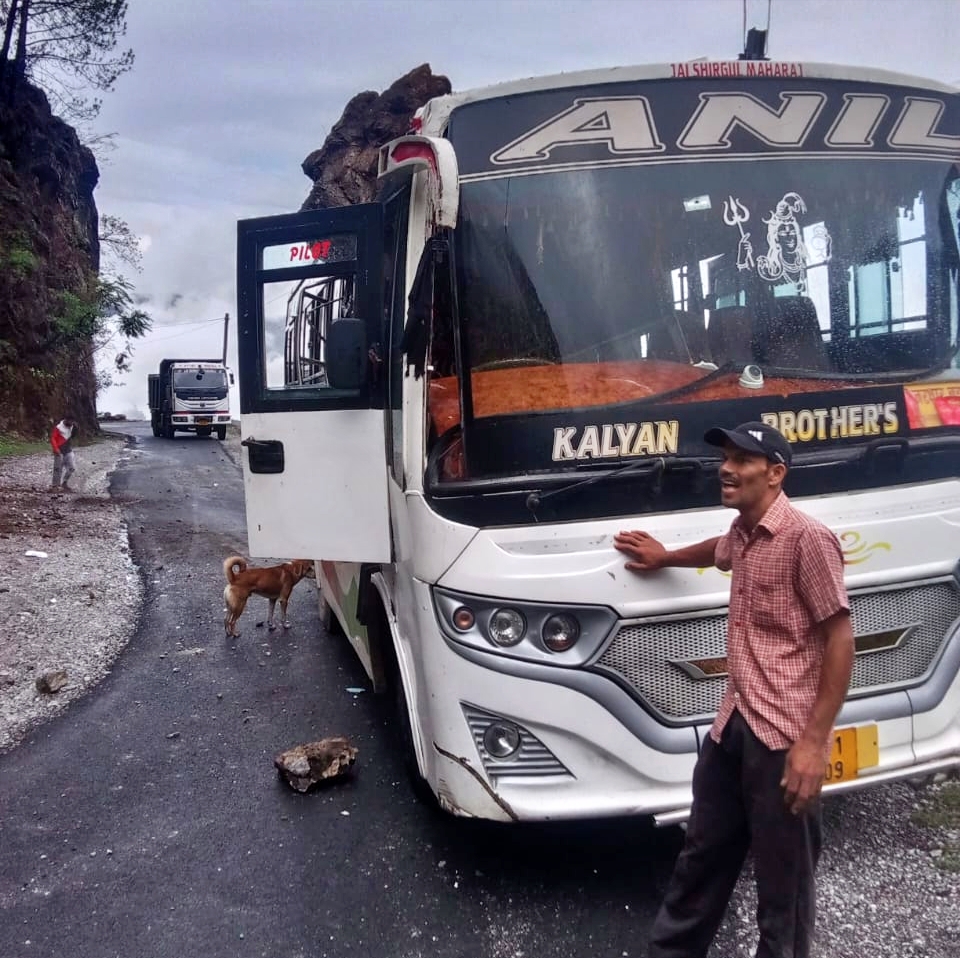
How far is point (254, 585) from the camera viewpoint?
746cm

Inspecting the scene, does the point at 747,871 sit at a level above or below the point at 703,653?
below

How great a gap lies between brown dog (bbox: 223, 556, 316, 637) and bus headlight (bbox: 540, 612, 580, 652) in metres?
4.76

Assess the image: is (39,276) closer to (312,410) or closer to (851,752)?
(312,410)

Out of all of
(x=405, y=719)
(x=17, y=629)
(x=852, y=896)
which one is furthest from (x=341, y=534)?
(x=17, y=629)

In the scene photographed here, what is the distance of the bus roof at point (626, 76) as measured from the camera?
3.38m

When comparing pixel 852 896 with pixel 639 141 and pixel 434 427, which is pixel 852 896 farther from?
pixel 639 141

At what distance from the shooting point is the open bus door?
381 centimetres

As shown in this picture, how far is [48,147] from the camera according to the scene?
2991 centimetres

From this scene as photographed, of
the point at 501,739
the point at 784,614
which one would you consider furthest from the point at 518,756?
the point at 784,614

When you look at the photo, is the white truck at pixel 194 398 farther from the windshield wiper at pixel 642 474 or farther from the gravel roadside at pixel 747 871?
the windshield wiper at pixel 642 474

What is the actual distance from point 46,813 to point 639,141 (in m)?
4.04

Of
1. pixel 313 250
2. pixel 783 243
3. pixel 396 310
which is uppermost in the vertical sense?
pixel 313 250

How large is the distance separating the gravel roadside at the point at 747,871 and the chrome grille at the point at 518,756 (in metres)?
0.84

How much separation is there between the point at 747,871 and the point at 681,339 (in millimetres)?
2124
